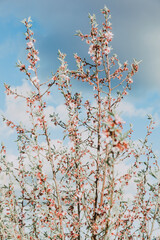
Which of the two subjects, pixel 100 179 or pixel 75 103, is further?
pixel 75 103

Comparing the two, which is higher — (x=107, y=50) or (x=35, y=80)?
(x=107, y=50)

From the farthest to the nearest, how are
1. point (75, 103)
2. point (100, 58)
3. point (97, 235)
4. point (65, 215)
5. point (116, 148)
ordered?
point (75, 103) → point (100, 58) → point (65, 215) → point (97, 235) → point (116, 148)

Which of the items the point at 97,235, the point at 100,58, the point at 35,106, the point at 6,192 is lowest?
the point at 97,235

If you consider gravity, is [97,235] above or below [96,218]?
below

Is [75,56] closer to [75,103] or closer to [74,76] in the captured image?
[74,76]

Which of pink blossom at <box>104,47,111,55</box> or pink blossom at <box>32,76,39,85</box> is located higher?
pink blossom at <box>104,47,111,55</box>

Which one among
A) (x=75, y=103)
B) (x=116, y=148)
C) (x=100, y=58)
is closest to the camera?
(x=116, y=148)

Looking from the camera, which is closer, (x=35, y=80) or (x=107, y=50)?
(x=35, y=80)

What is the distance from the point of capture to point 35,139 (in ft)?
18.8

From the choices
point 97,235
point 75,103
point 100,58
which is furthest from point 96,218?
point 100,58

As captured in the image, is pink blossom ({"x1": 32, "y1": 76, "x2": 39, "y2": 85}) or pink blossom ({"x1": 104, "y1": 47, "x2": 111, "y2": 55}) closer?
pink blossom ({"x1": 32, "y1": 76, "x2": 39, "y2": 85})

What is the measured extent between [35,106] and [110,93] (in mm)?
2002

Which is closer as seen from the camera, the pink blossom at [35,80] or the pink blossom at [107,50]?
the pink blossom at [35,80]

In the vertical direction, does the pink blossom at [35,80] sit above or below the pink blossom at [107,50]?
below
